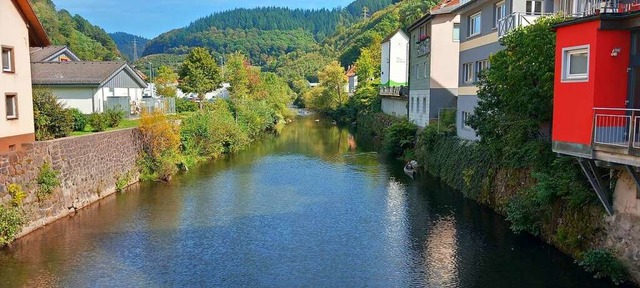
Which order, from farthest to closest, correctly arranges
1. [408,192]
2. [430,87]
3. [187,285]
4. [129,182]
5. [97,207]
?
[430,87] → [129,182] → [408,192] → [97,207] → [187,285]

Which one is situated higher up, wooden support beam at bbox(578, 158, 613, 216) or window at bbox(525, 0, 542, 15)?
window at bbox(525, 0, 542, 15)

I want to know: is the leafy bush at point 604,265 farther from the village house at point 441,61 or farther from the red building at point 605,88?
the village house at point 441,61

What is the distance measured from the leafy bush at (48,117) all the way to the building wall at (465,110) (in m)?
21.2

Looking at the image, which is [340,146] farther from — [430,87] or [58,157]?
[58,157]

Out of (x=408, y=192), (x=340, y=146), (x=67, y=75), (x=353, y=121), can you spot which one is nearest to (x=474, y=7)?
(x=408, y=192)

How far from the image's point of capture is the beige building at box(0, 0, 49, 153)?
20.1 metres

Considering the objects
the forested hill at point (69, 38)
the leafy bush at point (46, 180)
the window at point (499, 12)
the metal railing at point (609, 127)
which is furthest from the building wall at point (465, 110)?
the forested hill at point (69, 38)

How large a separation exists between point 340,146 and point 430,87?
13347mm

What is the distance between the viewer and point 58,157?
71.8 ft

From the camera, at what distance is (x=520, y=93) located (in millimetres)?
18516

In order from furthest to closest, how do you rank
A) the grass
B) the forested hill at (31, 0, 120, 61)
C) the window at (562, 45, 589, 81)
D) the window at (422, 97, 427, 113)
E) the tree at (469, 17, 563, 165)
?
the forested hill at (31, 0, 120, 61) < the window at (422, 97, 427, 113) < the grass < the tree at (469, 17, 563, 165) < the window at (562, 45, 589, 81)

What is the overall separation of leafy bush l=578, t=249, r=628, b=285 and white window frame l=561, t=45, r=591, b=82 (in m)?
4.81

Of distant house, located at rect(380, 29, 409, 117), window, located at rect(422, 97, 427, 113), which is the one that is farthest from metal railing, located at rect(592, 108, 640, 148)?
distant house, located at rect(380, 29, 409, 117)

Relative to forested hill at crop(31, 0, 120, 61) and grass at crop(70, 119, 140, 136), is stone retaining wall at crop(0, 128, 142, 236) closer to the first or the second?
grass at crop(70, 119, 140, 136)
